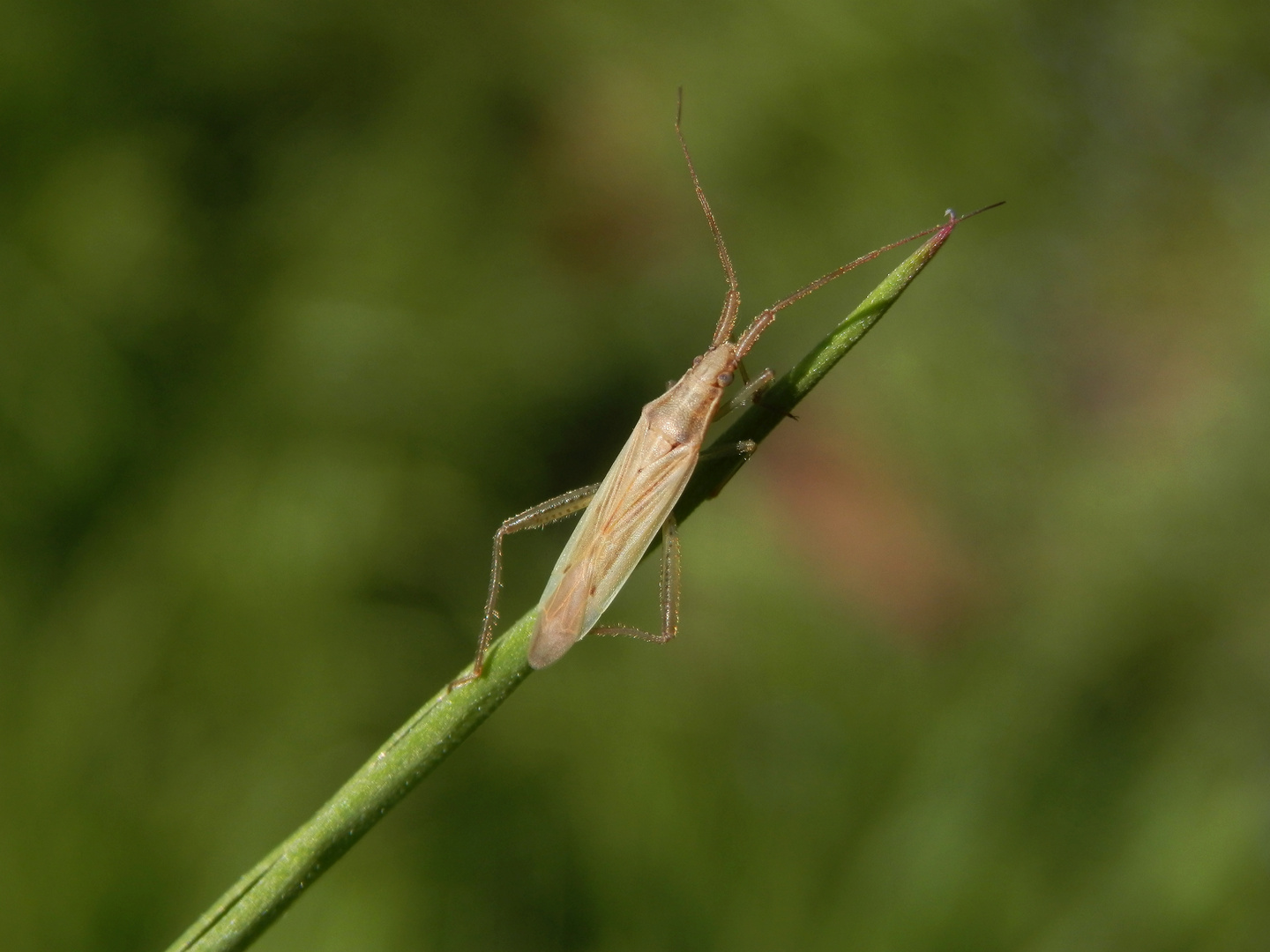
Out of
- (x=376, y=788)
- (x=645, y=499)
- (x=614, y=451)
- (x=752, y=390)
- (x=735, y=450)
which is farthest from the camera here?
(x=614, y=451)

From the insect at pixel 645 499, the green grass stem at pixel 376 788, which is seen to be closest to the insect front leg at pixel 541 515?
the insect at pixel 645 499

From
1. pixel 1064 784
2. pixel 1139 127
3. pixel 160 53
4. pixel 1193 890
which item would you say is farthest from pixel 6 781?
pixel 1139 127

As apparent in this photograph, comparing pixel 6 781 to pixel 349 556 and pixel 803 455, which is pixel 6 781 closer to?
pixel 349 556

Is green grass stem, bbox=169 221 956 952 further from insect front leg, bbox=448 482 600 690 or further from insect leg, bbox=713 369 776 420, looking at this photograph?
insect leg, bbox=713 369 776 420

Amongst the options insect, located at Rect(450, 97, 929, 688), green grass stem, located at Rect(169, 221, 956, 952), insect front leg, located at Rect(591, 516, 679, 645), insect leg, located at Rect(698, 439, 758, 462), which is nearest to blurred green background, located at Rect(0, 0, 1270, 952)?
insect front leg, located at Rect(591, 516, 679, 645)

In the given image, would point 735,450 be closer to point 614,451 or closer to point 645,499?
point 645,499

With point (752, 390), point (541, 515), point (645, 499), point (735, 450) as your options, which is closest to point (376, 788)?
point (735, 450)
